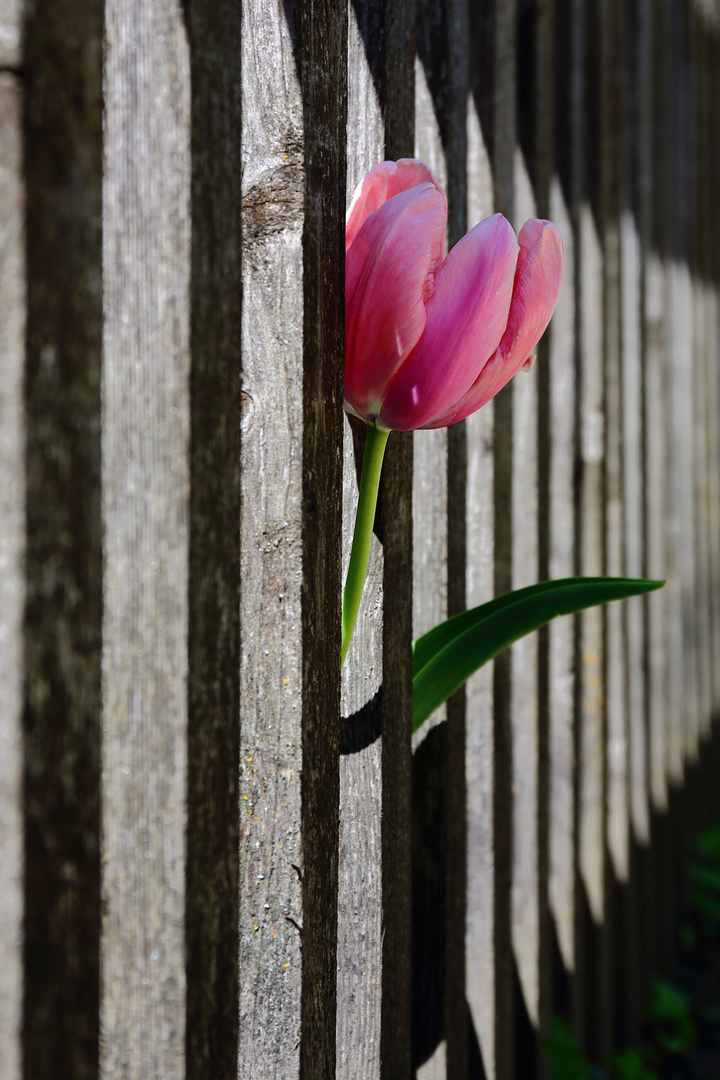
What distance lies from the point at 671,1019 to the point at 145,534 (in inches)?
86.1

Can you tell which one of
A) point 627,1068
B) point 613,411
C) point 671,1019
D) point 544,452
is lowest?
point 671,1019

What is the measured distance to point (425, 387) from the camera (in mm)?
598

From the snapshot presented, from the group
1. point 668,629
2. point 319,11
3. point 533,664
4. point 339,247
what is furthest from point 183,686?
point 668,629

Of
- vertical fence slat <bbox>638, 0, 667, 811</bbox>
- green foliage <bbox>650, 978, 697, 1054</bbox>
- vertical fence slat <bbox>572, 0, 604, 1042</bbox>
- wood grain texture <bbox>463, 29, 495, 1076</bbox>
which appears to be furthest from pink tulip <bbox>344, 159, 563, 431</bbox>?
green foliage <bbox>650, 978, 697, 1054</bbox>

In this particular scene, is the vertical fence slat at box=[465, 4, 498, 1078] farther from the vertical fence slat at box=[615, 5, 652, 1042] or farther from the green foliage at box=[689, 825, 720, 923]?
the green foliage at box=[689, 825, 720, 923]

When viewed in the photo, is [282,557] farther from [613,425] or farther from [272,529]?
[613,425]

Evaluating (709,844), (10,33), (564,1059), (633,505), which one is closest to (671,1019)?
(709,844)

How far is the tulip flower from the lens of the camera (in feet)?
Result: 1.91

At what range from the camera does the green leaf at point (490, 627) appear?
0.73 m

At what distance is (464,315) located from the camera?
0.58 meters

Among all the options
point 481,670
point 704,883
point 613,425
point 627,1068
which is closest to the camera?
point 481,670

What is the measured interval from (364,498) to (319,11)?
39 cm

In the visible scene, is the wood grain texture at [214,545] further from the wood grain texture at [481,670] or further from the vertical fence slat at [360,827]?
the wood grain texture at [481,670]

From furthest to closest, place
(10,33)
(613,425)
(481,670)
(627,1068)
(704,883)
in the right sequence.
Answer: (704,883) → (613,425) → (627,1068) → (481,670) → (10,33)
